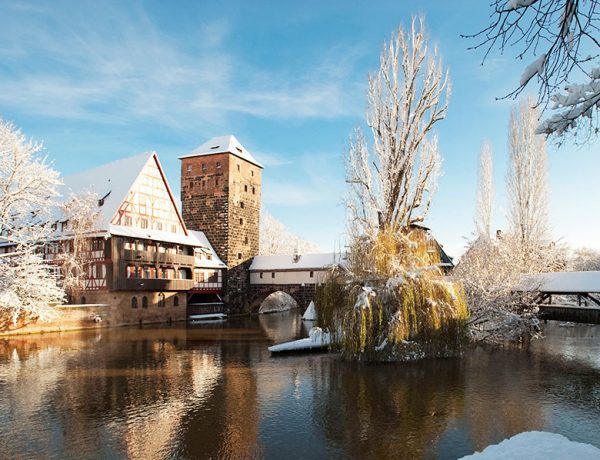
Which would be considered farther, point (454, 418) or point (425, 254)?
point (425, 254)

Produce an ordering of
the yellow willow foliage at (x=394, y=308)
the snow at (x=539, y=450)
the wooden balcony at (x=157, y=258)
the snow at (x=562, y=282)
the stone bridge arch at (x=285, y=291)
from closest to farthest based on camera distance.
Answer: the snow at (x=539, y=450), the yellow willow foliage at (x=394, y=308), the snow at (x=562, y=282), the wooden balcony at (x=157, y=258), the stone bridge arch at (x=285, y=291)

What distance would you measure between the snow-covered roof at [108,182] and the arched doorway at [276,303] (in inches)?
760

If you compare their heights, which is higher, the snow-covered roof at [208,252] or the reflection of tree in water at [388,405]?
the snow-covered roof at [208,252]

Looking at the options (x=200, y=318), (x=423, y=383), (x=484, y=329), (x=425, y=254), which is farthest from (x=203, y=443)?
(x=200, y=318)

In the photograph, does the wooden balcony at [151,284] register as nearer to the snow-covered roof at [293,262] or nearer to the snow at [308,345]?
the snow-covered roof at [293,262]

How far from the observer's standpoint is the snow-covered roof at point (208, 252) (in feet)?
126

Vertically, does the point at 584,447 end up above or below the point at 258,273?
below

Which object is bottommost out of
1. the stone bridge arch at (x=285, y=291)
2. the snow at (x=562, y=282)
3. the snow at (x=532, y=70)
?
the stone bridge arch at (x=285, y=291)

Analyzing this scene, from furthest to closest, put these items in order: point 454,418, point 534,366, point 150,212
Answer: point 150,212
point 534,366
point 454,418

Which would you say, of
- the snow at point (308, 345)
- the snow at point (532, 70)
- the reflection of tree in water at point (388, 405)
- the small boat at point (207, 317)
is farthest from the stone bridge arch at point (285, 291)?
the snow at point (532, 70)

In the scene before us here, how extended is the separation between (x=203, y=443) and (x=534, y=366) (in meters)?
12.0

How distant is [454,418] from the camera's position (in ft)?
32.4

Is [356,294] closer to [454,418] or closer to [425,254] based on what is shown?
[425,254]

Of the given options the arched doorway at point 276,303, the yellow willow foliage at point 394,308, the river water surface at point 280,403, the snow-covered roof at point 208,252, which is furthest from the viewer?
the arched doorway at point 276,303
